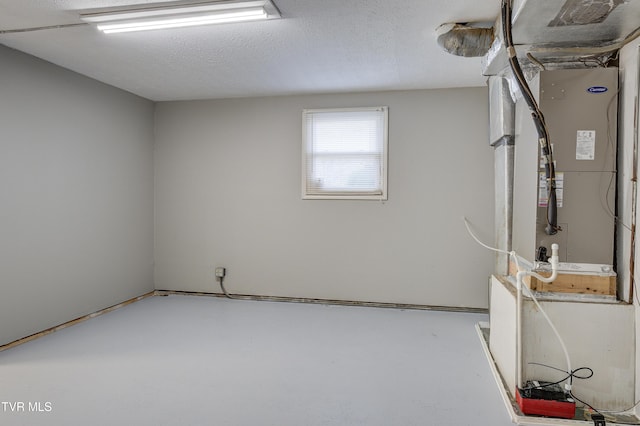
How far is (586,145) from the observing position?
224cm

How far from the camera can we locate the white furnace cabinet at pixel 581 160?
222 cm

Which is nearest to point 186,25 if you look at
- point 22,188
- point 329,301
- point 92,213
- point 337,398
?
point 22,188

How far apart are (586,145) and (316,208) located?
9.05ft

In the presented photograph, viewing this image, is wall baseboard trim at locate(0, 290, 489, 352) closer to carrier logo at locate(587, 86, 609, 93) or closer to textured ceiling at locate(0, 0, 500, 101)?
textured ceiling at locate(0, 0, 500, 101)

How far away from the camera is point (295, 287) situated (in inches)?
179

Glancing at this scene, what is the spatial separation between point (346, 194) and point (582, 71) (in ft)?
8.38

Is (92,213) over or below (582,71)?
below

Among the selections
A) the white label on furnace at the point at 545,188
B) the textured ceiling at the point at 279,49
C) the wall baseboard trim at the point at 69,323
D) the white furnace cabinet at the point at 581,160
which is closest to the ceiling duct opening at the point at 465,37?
the textured ceiling at the point at 279,49

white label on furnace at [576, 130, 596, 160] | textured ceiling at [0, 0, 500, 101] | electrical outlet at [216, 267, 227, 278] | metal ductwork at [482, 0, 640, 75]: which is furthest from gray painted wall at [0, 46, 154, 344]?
white label on furnace at [576, 130, 596, 160]

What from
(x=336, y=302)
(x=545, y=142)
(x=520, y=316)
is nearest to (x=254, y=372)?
(x=520, y=316)

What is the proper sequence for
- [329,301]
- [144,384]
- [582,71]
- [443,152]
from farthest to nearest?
[329,301], [443,152], [144,384], [582,71]

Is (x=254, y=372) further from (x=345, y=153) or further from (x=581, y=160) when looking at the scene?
(x=345, y=153)

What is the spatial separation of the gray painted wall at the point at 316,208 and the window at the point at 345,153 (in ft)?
0.32

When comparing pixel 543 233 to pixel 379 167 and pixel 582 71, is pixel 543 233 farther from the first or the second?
pixel 379 167
